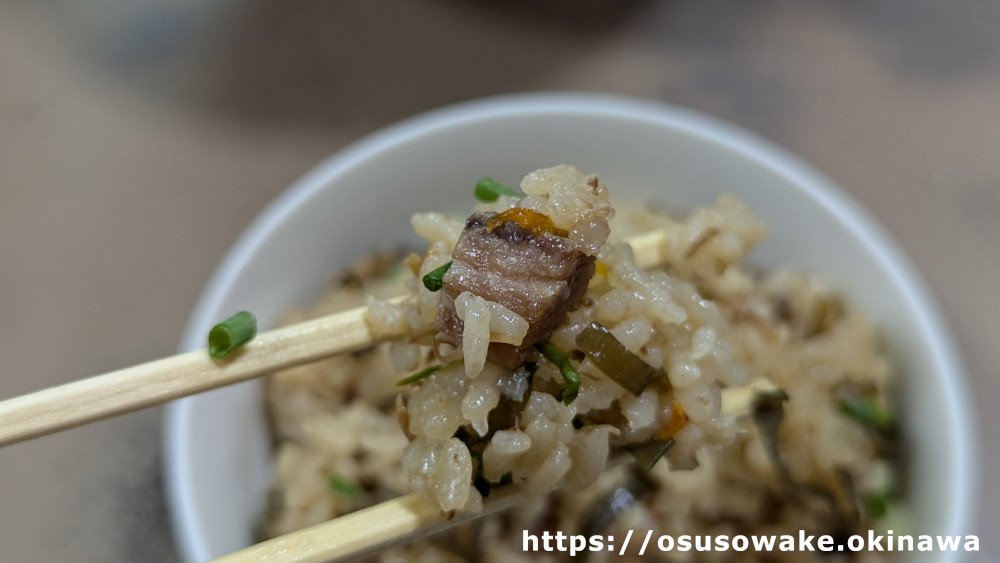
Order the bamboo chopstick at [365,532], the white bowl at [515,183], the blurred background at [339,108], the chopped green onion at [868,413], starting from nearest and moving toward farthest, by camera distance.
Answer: the bamboo chopstick at [365,532] → the white bowl at [515,183] → the chopped green onion at [868,413] → the blurred background at [339,108]

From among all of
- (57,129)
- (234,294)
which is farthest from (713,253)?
(57,129)

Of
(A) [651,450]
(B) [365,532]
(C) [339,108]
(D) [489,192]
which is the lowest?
(B) [365,532]

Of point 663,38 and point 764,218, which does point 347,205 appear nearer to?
point 764,218

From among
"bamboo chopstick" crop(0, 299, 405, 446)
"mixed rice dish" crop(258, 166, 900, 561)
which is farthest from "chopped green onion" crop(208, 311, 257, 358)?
"mixed rice dish" crop(258, 166, 900, 561)

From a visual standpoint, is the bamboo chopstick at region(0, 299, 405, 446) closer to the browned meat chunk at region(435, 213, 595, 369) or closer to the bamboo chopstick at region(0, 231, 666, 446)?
the bamboo chopstick at region(0, 231, 666, 446)

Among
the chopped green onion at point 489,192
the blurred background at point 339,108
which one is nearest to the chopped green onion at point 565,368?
the chopped green onion at point 489,192

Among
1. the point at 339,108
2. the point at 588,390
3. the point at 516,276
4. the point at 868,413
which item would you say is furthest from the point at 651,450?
the point at 339,108

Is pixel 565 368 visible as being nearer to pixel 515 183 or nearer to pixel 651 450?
pixel 651 450

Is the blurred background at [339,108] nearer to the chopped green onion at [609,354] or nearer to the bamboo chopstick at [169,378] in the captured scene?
the bamboo chopstick at [169,378]
